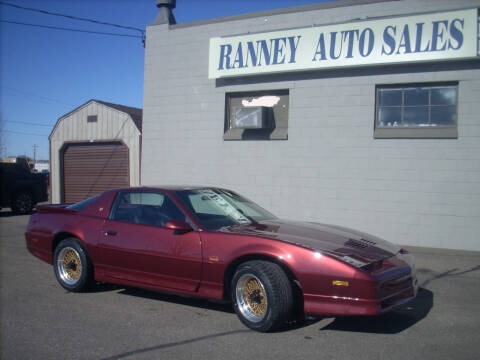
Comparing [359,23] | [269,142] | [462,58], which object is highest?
[359,23]

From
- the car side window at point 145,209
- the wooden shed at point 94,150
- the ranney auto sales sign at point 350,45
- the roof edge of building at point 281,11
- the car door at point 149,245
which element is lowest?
the car door at point 149,245

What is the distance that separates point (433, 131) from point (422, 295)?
460 cm

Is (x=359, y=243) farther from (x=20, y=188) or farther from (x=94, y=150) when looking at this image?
(x=20, y=188)

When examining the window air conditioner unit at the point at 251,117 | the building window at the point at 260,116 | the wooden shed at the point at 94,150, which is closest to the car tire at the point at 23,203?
the wooden shed at the point at 94,150

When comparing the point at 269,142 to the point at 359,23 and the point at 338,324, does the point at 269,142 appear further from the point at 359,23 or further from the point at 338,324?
the point at 338,324

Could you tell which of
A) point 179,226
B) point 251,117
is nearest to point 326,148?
point 251,117

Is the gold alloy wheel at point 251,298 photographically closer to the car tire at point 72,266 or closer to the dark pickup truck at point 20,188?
the car tire at point 72,266

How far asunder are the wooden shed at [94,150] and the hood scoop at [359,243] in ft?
34.1

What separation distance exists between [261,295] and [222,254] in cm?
58

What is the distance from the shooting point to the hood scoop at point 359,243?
4881 mm

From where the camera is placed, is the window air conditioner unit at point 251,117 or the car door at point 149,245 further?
the window air conditioner unit at point 251,117

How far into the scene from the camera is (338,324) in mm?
4852

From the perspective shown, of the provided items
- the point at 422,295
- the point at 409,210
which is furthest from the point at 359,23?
the point at 422,295

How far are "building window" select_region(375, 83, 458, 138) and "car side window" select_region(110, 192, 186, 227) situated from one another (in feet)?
19.6
